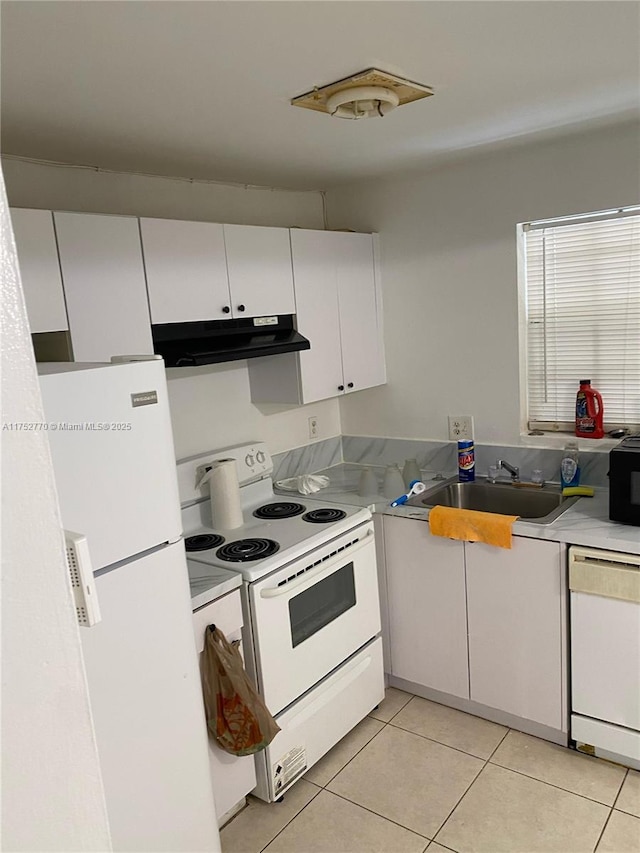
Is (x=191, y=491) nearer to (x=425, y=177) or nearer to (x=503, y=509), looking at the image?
(x=503, y=509)

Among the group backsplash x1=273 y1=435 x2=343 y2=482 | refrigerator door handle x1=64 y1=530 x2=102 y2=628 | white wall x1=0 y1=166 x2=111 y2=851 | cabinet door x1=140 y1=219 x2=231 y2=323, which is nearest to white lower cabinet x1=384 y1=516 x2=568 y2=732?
backsplash x1=273 y1=435 x2=343 y2=482

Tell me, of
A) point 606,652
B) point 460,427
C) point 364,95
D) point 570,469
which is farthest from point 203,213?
point 606,652

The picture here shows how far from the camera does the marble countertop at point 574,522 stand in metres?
2.31

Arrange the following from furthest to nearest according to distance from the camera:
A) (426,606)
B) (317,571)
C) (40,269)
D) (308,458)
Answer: (308,458), (426,606), (317,571), (40,269)

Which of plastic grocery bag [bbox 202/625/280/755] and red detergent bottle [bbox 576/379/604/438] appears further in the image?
red detergent bottle [bbox 576/379/604/438]

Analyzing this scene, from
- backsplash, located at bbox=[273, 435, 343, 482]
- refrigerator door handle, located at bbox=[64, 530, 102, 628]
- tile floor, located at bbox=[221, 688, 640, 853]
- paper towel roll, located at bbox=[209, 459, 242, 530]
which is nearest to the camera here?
refrigerator door handle, located at bbox=[64, 530, 102, 628]

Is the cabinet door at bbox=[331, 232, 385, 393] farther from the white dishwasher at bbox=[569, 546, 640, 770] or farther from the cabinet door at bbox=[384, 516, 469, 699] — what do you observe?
the white dishwasher at bbox=[569, 546, 640, 770]

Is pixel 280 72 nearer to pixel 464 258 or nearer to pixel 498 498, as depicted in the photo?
pixel 464 258

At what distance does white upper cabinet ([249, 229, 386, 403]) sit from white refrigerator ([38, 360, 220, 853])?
1.32 m

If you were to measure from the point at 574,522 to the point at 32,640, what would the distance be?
2246 mm

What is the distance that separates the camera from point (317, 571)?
2.42m

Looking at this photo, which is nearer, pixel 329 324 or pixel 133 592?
pixel 133 592

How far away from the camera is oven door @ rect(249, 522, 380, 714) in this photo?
88.5 inches

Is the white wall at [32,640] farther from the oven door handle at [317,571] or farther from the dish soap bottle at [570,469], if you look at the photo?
the dish soap bottle at [570,469]
